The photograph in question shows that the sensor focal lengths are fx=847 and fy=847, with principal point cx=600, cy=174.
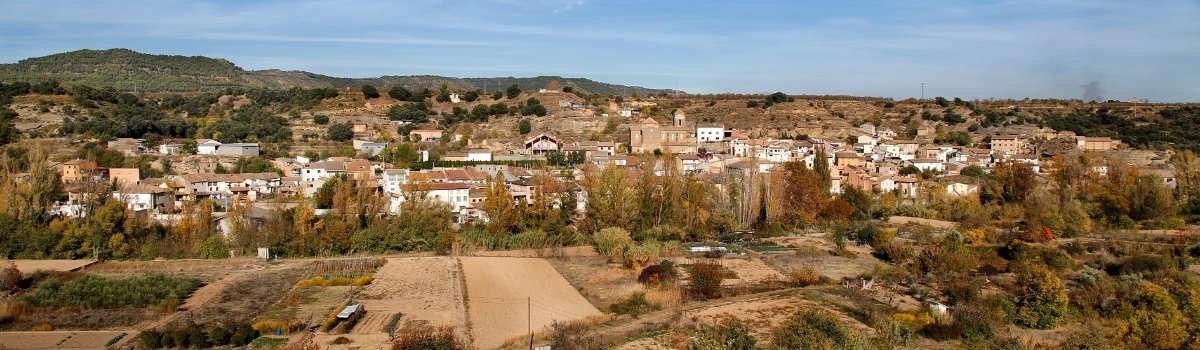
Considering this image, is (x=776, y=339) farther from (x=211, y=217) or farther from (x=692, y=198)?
(x=211, y=217)

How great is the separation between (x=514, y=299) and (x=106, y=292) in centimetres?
829

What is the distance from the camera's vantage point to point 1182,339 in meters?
12.9

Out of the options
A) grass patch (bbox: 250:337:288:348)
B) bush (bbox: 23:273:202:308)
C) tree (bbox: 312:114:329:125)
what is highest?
tree (bbox: 312:114:329:125)

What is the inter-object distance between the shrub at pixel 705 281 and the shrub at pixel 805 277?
179 centimetres

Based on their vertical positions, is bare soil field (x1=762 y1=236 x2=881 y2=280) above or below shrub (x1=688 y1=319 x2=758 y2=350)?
below

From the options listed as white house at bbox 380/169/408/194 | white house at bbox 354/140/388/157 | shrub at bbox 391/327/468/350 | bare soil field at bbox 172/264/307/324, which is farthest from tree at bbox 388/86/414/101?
shrub at bbox 391/327/468/350

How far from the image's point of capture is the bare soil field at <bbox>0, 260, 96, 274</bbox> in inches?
820

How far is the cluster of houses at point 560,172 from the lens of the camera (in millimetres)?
30031

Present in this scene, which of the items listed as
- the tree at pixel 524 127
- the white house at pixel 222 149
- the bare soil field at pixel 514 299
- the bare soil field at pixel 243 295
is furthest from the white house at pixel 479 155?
the bare soil field at pixel 243 295

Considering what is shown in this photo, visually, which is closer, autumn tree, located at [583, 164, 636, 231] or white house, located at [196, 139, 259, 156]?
autumn tree, located at [583, 164, 636, 231]

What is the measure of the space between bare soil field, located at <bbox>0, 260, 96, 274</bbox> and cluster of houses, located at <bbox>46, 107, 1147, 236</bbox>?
2.70m

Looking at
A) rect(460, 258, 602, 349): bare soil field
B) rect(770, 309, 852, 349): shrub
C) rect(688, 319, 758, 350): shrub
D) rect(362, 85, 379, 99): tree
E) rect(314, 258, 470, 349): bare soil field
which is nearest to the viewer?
rect(688, 319, 758, 350): shrub

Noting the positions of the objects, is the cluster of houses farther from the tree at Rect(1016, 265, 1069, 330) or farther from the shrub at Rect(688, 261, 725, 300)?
the tree at Rect(1016, 265, 1069, 330)

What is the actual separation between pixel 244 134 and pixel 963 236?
120ft
